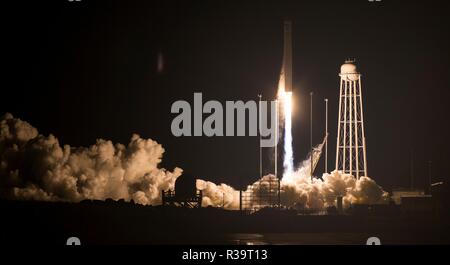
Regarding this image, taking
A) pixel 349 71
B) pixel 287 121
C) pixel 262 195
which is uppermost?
pixel 349 71

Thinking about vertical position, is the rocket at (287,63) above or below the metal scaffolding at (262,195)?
above

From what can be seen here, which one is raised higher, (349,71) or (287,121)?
(349,71)

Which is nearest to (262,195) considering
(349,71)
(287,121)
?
(287,121)

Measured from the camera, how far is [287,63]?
118m

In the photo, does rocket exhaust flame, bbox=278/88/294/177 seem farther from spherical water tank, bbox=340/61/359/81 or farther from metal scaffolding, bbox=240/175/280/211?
spherical water tank, bbox=340/61/359/81

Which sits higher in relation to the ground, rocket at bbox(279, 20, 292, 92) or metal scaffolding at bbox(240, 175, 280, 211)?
rocket at bbox(279, 20, 292, 92)

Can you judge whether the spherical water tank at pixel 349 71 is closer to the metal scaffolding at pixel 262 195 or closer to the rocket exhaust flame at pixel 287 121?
the rocket exhaust flame at pixel 287 121

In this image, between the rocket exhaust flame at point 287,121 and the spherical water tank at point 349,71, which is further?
the rocket exhaust flame at point 287,121

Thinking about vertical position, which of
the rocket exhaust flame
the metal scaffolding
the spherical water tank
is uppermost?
the spherical water tank

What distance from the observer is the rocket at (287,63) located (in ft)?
382

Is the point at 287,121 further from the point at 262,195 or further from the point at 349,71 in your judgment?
the point at 349,71

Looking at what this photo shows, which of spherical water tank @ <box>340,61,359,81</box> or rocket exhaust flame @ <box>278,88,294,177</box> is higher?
spherical water tank @ <box>340,61,359,81</box>

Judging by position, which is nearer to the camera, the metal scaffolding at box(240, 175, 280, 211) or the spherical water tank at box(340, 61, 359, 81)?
the spherical water tank at box(340, 61, 359, 81)

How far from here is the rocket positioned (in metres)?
116
